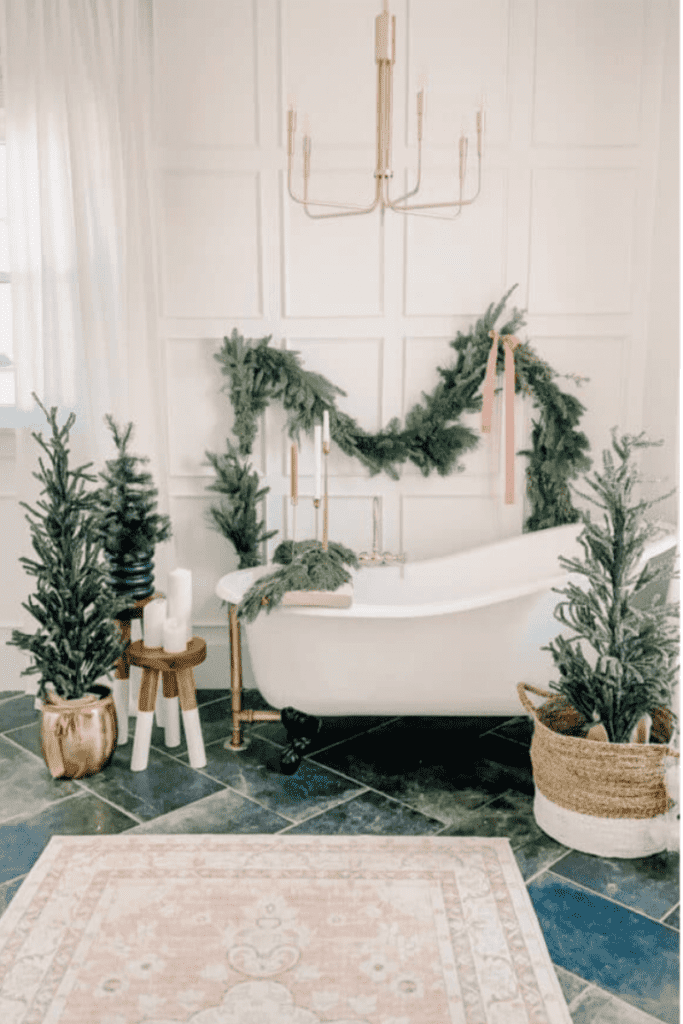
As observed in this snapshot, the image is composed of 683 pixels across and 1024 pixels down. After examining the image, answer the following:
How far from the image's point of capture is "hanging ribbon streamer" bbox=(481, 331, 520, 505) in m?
3.37

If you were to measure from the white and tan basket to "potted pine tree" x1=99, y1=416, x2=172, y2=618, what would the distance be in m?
1.48

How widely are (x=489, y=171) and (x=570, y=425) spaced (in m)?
1.00

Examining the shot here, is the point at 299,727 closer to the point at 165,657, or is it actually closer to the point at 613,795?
the point at 165,657

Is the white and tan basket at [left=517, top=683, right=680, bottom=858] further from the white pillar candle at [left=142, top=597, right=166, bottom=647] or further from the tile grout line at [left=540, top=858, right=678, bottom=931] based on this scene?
the white pillar candle at [left=142, top=597, right=166, bottom=647]

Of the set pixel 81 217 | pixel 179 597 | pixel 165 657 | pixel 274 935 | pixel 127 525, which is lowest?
pixel 274 935

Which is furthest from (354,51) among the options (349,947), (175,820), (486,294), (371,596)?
(349,947)

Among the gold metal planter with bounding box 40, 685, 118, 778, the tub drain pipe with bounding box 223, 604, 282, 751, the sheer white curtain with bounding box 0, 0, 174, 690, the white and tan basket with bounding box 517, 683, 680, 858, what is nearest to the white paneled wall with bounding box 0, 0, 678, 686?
the sheer white curtain with bounding box 0, 0, 174, 690

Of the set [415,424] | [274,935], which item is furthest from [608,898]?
[415,424]

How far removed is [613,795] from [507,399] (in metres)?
1.50

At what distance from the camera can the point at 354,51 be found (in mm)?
3379

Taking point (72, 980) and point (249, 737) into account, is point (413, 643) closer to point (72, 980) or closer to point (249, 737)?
point (249, 737)

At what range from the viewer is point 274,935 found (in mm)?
2119

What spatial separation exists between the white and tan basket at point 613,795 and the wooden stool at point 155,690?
1140 millimetres

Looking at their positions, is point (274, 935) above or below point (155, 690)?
below
